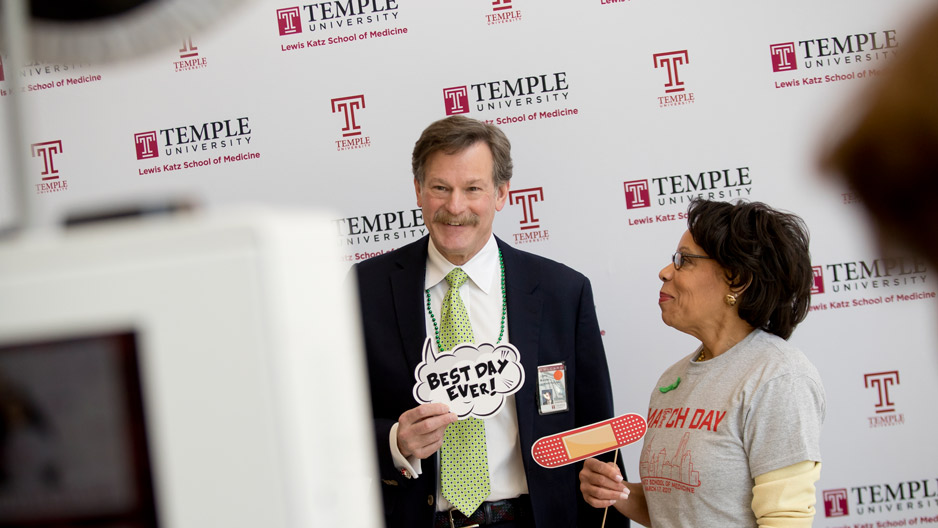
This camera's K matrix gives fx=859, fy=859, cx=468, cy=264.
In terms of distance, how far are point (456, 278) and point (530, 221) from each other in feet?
2.52

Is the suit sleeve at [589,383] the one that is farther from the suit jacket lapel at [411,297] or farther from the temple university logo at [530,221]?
the temple university logo at [530,221]

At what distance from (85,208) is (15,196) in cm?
5

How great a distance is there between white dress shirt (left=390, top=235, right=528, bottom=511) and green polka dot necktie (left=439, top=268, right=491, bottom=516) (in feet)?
0.14

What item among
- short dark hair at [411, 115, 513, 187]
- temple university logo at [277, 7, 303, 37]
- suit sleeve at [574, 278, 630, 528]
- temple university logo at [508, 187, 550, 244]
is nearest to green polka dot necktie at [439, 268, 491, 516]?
suit sleeve at [574, 278, 630, 528]

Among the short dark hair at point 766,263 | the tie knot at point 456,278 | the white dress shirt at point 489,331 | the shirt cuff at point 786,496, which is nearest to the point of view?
the shirt cuff at point 786,496

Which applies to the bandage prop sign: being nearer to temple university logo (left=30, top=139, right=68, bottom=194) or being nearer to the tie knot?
the tie knot

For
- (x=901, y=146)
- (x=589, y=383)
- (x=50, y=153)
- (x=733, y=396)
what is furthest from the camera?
(x=50, y=153)

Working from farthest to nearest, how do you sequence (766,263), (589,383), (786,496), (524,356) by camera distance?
(589,383), (524,356), (766,263), (786,496)

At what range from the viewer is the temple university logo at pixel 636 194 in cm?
296

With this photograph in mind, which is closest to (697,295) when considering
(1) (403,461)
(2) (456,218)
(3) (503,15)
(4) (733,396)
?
(4) (733,396)

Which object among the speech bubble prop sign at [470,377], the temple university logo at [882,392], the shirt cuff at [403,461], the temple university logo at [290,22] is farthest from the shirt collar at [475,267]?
the temple university logo at [882,392]

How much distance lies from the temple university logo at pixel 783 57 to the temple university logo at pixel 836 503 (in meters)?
1.49

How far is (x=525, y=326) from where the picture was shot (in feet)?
7.28

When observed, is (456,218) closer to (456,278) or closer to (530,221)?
(456,278)
